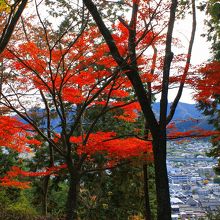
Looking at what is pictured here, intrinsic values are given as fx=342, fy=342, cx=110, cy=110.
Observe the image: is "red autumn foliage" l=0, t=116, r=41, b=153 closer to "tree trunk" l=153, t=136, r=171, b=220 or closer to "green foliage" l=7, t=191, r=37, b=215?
"green foliage" l=7, t=191, r=37, b=215

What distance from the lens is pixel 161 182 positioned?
8.44m

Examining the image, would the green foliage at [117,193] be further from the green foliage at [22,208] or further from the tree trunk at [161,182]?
the tree trunk at [161,182]

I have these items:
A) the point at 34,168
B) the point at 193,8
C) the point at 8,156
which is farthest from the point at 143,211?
the point at 193,8

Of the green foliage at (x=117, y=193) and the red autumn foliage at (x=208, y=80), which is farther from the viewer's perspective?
the green foliage at (x=117, y=193)

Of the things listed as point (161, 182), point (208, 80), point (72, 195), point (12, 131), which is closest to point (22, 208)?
point (12, 131)

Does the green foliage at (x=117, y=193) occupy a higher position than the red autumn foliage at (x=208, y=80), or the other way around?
the red autumn foliage at (x=208, y=80)

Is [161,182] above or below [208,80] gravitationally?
below

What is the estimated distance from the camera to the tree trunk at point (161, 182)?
834 cm

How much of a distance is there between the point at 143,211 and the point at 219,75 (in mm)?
12813

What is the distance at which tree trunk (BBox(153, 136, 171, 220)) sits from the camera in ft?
27.4

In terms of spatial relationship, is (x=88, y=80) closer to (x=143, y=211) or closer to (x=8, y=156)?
(x=143, y=211)

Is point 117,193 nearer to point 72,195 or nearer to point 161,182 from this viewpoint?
point 72,195

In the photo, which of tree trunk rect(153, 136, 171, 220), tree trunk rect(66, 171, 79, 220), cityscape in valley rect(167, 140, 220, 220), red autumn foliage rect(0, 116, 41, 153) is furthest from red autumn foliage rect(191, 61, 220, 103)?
cityscape in valley rect(167, 140, 220, 220)

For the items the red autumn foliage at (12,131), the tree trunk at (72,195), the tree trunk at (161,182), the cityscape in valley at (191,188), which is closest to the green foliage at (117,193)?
the cityscape in valley at (191,188)
